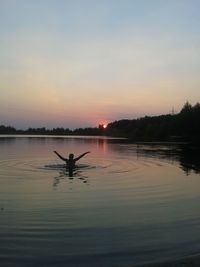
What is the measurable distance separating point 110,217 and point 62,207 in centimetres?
332

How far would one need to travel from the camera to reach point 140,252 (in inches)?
573

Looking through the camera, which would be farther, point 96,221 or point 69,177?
point 69,177

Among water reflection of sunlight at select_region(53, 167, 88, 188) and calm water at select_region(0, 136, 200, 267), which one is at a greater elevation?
water reflection of sunlight at select_region(53, 167, 88, 188)

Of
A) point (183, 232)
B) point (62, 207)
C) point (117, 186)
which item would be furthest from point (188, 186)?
point (183, 232)

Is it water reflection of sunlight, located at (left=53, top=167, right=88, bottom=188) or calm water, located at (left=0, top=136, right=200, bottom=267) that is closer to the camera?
calm water, located at (left=0, top=136, right=200, bottom=267)

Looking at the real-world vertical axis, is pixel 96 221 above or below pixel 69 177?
below

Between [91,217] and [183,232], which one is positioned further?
[91,217]

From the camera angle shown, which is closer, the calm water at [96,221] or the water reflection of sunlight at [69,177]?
the calm water at [96,221]

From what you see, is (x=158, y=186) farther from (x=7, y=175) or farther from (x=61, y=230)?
(x=61, y=230)

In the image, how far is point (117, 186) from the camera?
31.0 metres

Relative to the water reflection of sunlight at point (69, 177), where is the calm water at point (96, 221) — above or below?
below

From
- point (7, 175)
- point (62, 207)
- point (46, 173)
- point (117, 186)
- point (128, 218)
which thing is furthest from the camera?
point (46, 173)

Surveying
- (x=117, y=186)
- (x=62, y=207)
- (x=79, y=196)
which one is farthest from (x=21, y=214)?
(x=117, y=186)

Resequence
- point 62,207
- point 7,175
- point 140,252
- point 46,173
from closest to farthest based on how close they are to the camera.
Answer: point 140,252 < point 62,207 < point 7,175 < point 46,173
